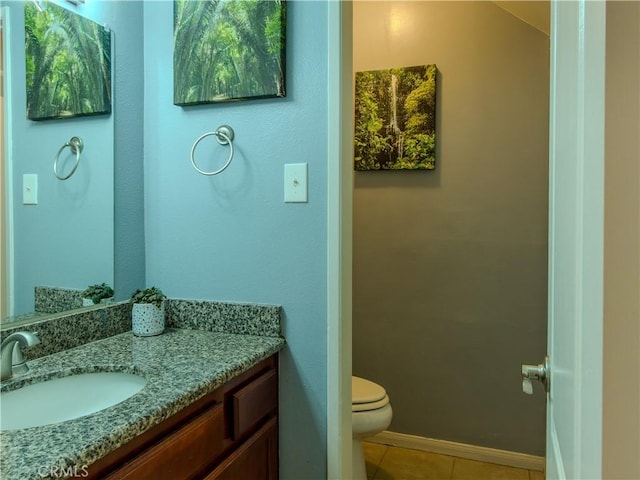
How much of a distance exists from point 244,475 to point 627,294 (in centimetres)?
104

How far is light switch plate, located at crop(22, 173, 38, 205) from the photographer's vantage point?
1233 millimetres

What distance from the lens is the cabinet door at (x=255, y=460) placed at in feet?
3.55

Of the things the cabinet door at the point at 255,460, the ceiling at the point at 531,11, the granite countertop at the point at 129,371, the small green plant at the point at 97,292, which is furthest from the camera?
the ceiling at the point at 531,11

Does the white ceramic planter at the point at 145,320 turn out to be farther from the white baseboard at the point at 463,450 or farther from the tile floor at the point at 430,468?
the white baseboard at the point at 463,450

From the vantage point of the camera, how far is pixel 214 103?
1449 millimetres

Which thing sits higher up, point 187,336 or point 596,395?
point 596,395

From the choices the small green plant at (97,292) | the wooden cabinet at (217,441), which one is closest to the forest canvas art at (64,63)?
the small green plant at (97,292)

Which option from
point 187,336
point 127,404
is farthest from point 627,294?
point 187,336

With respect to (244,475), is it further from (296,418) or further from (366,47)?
(366,47)

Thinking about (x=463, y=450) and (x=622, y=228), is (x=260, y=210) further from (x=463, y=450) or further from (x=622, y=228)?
(x=463, y=450)

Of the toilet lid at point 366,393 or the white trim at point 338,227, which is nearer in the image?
the white trim at point 338,227

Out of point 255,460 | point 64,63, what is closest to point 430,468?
point 255,460

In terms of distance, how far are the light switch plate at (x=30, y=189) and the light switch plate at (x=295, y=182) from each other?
709mm

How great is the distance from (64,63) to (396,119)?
1.59 m
